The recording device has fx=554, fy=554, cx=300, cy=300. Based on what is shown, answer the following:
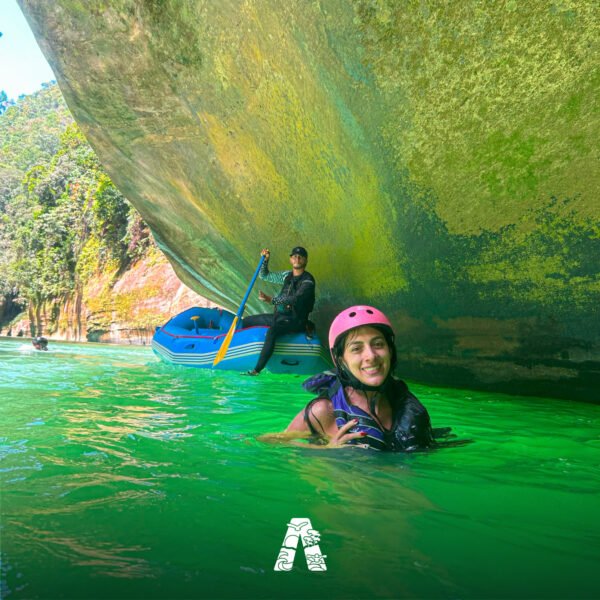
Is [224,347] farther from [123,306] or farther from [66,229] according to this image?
[66,229]

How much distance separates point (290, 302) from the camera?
7.26 meters

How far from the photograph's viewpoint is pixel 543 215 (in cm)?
400

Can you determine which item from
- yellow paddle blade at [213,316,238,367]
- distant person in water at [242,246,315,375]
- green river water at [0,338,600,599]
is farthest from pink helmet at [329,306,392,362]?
yellow paddle blade at [213,316,238,367]

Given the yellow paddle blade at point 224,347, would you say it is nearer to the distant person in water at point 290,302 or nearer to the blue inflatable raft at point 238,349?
the blue inflatable raft at point 238,349

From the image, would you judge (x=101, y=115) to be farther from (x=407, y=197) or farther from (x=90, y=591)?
(x=90, y=591)

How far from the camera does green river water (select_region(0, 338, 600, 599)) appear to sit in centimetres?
121

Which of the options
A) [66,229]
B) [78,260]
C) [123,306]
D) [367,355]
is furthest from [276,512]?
[66,229]

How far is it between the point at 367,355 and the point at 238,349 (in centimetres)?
538

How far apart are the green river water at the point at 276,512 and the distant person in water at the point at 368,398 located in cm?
11

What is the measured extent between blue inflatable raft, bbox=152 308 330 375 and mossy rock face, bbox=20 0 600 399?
867mm

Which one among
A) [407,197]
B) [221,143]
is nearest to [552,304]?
[407,197]

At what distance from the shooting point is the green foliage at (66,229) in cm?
2558

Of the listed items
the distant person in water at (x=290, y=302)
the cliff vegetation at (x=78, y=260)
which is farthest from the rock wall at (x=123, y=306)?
the distant person in water at (x=290, y=302)

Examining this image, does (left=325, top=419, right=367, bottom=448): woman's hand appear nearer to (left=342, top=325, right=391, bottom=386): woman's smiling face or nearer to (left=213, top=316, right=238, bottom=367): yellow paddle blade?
(left=342, top=325, right=391, bottom=386): woman's smiling face
